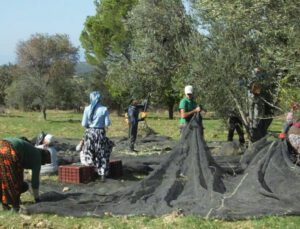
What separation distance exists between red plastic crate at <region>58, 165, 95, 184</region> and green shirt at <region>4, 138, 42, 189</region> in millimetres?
2000

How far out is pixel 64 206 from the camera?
7.55 m

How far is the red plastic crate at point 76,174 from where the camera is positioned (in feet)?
32.4

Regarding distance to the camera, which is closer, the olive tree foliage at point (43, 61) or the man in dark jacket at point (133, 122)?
the man in dark jacket at point (133, 122)

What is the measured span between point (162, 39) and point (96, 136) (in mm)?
6014

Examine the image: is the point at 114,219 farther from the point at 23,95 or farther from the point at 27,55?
the point at 23,95

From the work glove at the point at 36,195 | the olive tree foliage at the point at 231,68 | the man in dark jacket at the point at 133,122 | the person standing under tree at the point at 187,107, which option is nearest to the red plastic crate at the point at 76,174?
the work glove at the point at 36,195

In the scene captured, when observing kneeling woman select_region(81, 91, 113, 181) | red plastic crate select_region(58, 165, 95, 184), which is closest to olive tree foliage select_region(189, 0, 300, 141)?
kneeling woman select_region(81, 91, 113, 181)

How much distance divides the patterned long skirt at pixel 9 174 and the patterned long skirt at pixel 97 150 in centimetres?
273

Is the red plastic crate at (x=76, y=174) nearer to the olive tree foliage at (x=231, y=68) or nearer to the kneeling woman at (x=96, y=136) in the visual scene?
the kneeling woman at (x=96, y=136)

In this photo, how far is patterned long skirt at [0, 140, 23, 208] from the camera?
24.3ft

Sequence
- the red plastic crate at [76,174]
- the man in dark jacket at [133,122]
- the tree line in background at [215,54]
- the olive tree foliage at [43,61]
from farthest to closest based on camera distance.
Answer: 1. the olive tree foliage at [43,61]
2. the man in dark jacket at [133,122]
3. the red plastic crate at [76,174]
4. the tree line in background at [215,54]

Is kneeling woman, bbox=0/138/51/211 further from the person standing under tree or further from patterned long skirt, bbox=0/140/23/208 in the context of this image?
the person standing under tree

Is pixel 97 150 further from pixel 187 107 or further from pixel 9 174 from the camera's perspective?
pixel 9 174

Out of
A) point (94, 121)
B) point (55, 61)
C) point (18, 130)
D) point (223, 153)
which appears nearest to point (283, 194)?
point (94, 121)
